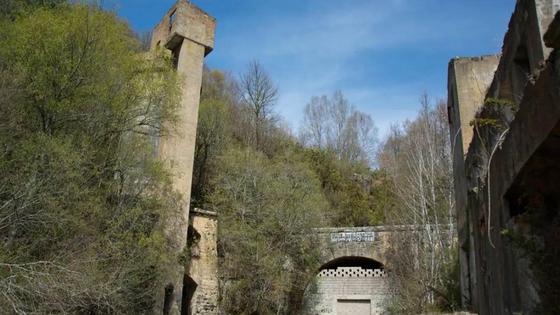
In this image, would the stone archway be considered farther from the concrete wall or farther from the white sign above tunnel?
the white sign above tunnel

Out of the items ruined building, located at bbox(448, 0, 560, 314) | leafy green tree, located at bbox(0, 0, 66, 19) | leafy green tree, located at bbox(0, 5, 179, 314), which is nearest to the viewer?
Result: ruined building, located at bbox(448, 0, 560, 314)

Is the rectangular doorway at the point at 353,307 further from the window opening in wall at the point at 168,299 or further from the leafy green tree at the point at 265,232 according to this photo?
the window opening in wall at the point at 168,299

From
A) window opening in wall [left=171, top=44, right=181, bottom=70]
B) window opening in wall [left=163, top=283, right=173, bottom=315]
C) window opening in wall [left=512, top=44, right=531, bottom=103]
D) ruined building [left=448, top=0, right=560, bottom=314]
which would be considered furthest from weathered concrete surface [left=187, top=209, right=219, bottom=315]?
window opening in wall [left=512, top=44, right=531, bottom=103]

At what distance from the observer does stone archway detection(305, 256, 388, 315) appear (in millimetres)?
19984

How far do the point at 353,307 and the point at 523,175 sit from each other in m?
16.2

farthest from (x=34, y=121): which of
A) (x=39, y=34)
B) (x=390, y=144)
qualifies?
(x=390, y=144)

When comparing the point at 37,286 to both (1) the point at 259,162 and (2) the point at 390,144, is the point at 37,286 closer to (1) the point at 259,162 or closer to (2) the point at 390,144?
(1) the point at 259,162

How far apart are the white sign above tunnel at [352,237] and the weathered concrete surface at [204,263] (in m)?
5.33

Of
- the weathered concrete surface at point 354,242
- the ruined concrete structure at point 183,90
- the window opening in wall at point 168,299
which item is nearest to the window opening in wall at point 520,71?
the ruined concrete structure at point 183,90

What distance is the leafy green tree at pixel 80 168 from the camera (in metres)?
9.15

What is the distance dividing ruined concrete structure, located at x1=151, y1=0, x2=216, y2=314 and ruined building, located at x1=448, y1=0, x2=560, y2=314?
9668 mm

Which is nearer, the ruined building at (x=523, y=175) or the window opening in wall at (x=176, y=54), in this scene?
the ruined building at (x=523, y=175)

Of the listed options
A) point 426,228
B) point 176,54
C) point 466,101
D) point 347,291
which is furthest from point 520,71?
point 347,291

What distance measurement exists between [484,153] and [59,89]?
9.06m
